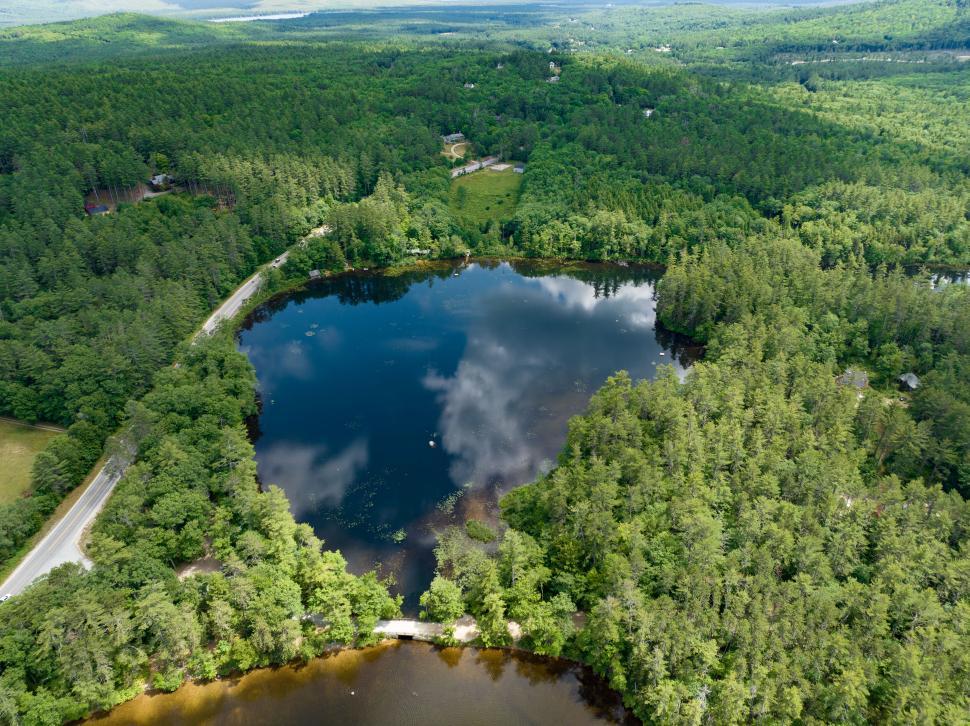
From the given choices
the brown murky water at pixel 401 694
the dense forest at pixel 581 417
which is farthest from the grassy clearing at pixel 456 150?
the brown murky water at pixel 401 694

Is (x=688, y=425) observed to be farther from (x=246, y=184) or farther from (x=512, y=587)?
(x=246, y=184)

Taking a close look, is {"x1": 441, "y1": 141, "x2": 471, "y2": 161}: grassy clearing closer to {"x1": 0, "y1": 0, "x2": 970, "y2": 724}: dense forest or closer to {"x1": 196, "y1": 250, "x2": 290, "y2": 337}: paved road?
{"x1": 0, "y1": 0, "x2": 970, "y2": 724}: dense forest

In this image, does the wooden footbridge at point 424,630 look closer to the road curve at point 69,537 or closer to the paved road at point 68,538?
the road curve at point 69,537

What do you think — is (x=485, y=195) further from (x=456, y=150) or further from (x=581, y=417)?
(x=581, y=417)

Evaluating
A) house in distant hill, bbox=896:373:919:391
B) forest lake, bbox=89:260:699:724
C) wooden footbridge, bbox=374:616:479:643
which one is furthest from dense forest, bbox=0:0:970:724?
forest lake, bbox=89:260:699:724

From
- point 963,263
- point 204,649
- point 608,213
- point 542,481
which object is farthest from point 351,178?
point 963,263
